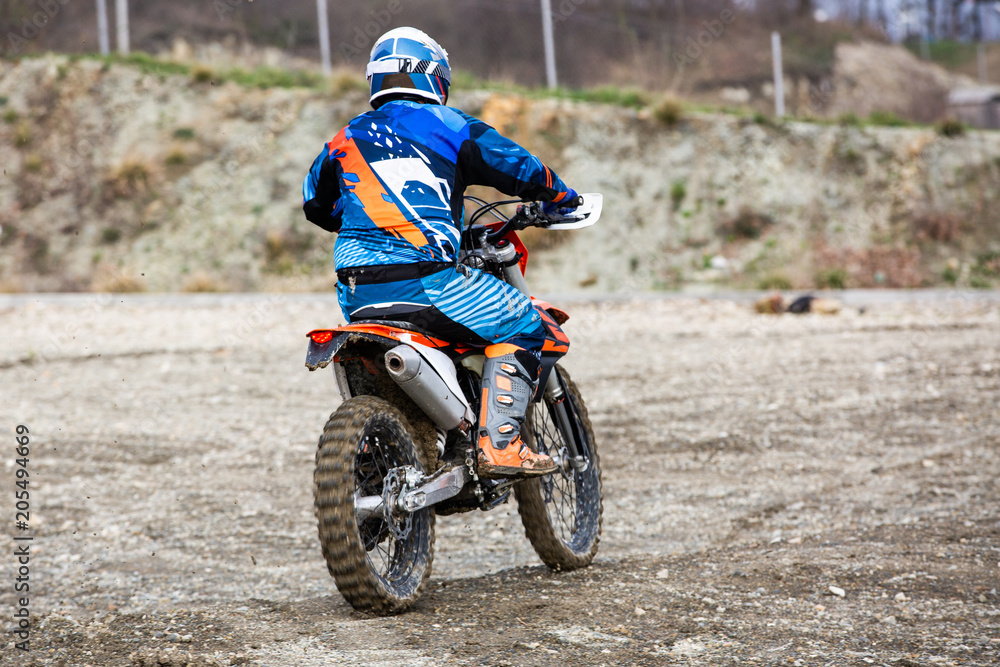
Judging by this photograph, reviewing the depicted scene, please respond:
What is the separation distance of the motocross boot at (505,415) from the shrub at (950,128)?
18403mm

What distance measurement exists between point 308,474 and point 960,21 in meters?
50.3

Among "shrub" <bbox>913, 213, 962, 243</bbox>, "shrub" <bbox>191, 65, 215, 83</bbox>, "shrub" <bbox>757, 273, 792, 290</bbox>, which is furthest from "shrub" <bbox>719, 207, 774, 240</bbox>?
"shrub" <bbox>191, 65, 215, 83</bbox>

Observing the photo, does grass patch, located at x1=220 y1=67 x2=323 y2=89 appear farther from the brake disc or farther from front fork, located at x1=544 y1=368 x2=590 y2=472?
the brake disc

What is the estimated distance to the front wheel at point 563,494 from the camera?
415 cm

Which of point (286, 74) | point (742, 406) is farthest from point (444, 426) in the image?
point (286, 74)

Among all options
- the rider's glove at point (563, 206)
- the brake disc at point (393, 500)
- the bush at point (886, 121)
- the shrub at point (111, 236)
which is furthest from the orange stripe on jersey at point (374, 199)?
the bush at point (886, 121)

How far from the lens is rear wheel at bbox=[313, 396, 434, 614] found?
3227 mm

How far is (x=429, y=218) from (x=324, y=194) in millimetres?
577

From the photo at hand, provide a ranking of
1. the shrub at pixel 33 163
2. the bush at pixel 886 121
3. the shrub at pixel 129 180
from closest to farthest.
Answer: the shrub at pixel 129 180, the shrub at pixel 33 163, the bush at pixel 886 121

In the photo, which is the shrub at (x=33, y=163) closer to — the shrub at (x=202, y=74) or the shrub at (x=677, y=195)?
the shrub at (x=202, y=74)

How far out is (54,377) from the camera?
916 centimetres

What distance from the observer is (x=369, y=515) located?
3.41 meters

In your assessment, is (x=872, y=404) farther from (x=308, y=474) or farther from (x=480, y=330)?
(x=480, y=330)

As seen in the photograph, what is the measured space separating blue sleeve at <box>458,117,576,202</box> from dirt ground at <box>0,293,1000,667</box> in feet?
5.24
